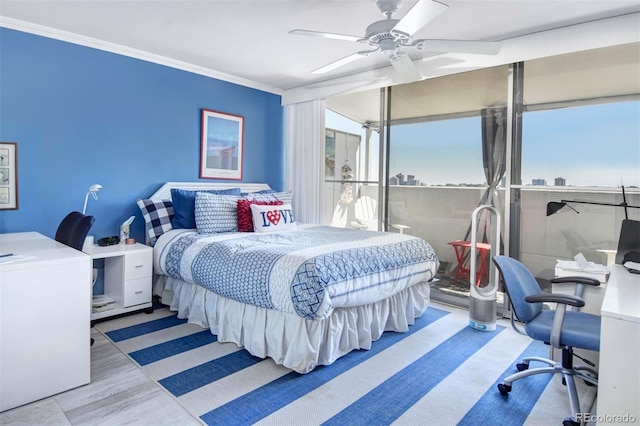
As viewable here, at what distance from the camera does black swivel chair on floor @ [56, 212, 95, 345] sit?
235 centimetres

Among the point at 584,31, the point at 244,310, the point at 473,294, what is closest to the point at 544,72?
the point at 584,31

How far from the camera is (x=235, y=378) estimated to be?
2.24 metres

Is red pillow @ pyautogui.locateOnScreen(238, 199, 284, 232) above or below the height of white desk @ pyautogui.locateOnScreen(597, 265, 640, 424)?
above

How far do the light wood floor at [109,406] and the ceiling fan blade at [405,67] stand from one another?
258 cm

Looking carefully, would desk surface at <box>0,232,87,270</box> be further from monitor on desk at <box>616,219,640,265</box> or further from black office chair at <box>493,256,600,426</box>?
monitor on desk at <box>616,219,640,265</box>

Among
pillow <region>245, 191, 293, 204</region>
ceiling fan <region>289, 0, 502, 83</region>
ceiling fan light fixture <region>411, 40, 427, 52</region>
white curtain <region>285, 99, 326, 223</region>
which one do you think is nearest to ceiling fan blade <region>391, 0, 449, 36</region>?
ceiling fan <region>289, 0, 502, 83</region>

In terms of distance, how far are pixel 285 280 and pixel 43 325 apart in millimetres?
1297

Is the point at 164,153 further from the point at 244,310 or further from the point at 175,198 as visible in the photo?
the point at 244,310

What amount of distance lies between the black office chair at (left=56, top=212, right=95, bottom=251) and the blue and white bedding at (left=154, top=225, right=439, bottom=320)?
786 mm

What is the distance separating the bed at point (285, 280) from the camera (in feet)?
7.52

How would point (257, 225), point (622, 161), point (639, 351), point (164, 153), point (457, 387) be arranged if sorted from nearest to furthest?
point (639, 351) < point (457, 387) < point (622, 161) < point (257, 225) < point (164, 153)

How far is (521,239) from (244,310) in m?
2.48

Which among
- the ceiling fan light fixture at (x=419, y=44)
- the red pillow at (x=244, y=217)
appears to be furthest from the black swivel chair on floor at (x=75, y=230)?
the ceiling fan light fixture at (x=419, y=44)

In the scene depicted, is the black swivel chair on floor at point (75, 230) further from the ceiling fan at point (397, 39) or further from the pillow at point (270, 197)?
the ceiling fan at point (397, 39)
